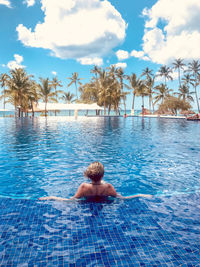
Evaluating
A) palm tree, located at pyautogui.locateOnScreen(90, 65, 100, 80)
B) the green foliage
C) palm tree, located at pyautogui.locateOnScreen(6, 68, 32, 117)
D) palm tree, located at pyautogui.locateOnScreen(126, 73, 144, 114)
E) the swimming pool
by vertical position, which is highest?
palm tree, located at pyautogui.locateOnScreen(90, 65, 100, 80)

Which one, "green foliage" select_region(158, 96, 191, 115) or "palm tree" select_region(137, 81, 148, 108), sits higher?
"palm tree" select_region(137, 81, 148, 108)

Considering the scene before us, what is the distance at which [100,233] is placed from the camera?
3127mm

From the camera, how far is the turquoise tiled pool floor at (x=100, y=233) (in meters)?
2.61

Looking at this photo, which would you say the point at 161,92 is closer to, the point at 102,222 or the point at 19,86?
the point at 19,86

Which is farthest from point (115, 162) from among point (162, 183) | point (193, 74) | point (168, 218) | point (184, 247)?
point (193, 74)

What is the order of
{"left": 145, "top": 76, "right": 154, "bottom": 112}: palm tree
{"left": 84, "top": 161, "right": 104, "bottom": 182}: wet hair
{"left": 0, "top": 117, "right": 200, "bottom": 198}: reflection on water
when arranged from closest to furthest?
{"left": 84, "top": 161, "right": 104, "bottom": 182}: wet hair → {"left": 0, "top": 117, "right": 200, "bottom": 198}: reflection on water → {"left": 145, "top": 76, "right": 154, "bottom": 112}: palm tree

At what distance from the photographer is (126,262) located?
8.38 feet

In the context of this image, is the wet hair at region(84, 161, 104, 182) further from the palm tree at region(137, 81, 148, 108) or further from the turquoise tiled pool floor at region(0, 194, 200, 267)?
the palm tree at region(137, 81, 148, 108)

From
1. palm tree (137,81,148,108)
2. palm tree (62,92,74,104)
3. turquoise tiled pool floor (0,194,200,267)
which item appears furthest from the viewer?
palm tree (62,92,74,104)

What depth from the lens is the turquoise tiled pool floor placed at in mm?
2612

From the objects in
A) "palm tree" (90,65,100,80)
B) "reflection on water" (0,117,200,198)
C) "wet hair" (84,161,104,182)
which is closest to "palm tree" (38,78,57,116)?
"palm tree" (90,65,100,80)

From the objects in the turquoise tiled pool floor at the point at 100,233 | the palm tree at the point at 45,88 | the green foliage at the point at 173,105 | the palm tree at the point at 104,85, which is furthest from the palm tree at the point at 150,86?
the turquoise tiled pool floor at the point at 100,233

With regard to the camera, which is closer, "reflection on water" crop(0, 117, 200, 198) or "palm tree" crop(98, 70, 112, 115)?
"reflection on water" crop(0, 117, 200, 198)

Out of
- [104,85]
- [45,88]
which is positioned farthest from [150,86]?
[45,88]
